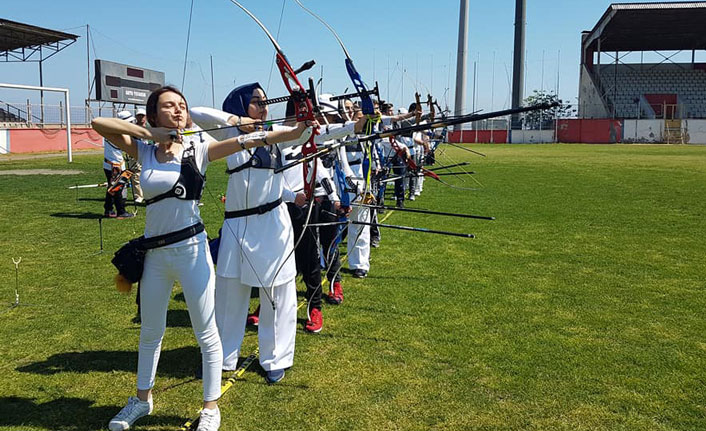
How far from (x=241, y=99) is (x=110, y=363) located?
2.26m

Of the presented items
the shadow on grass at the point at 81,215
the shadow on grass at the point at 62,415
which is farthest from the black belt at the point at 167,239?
the shadow on grass at the point at 81,215

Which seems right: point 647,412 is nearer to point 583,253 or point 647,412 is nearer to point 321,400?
point 321,400

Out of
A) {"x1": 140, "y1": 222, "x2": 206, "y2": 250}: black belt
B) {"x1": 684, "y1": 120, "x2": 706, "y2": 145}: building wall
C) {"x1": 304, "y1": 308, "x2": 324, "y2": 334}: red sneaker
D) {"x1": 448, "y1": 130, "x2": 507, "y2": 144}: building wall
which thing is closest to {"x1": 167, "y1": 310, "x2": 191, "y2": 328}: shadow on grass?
{"x1": 304, "y1": 308, "x2": 324, "y2": 334}: red sneaker

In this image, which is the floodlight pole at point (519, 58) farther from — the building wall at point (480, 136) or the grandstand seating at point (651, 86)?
the grandstand seating at point (651, 86)

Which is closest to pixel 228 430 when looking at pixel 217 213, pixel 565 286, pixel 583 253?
pixel 565 286

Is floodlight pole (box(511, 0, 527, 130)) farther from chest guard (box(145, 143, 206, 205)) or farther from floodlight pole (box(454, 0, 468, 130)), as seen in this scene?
chest guard (box(145, 143, 206, 205))

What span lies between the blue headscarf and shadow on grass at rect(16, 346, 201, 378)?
194 centimetres

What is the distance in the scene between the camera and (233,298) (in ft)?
13.5

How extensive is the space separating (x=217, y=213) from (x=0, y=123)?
85.9 ft

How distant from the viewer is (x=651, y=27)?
46.6m

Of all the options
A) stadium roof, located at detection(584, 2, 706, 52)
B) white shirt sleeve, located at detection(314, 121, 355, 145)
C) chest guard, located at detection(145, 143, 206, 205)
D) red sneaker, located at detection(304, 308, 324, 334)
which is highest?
stadium roof, located at detection(584, 2, 706, 52)

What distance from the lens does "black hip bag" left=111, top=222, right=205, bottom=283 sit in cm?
317

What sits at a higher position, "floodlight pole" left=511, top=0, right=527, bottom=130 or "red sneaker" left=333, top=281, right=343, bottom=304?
"floodlight pole" left=511, top=0, right=527, bottom=130

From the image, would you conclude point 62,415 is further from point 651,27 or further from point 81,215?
point 651,27
